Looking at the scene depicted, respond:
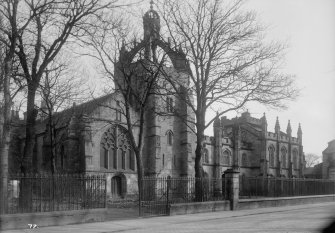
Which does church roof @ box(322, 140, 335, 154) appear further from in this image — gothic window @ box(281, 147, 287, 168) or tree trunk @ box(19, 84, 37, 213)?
tree trunk @ box(19, 84, 37, 213)

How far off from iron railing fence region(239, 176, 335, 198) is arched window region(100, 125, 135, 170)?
657 inches

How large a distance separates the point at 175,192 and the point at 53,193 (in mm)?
6046

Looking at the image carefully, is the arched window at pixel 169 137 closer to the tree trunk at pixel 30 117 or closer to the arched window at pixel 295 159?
the tree trunk at pixel 30 117

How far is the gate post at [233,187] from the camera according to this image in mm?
20266

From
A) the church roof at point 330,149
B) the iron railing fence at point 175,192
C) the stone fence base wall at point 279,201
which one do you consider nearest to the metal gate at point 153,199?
the iron railing fence at point 175,192

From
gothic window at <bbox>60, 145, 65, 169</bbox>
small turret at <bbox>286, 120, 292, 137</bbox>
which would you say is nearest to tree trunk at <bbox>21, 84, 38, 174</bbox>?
gothic window at <bbox>60, 145, 65, 169</bbox>

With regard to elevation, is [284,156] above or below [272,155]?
below

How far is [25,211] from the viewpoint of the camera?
43.3 feet

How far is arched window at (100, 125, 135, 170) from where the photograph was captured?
36.3 m

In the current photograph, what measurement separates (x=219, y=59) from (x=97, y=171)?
55.1 feet

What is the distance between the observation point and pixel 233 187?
20250mm

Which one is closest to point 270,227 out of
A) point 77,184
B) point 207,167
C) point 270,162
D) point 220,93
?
point 77,184

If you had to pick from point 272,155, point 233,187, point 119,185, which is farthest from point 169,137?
point 272,155

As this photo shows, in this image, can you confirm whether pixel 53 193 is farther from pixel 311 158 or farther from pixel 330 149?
pixel 311 158
